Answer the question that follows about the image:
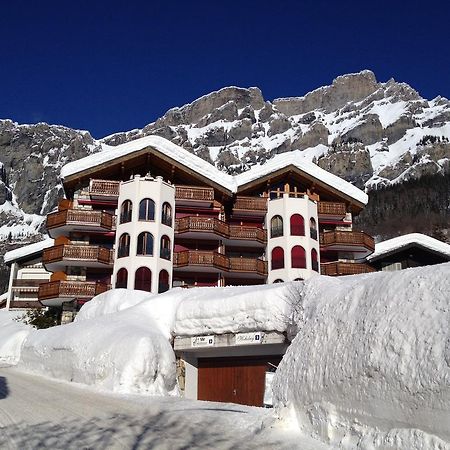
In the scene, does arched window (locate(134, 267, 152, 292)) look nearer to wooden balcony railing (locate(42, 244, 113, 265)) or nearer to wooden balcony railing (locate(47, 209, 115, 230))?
wooden balcony railing (locate(42, 244, 113, 265))

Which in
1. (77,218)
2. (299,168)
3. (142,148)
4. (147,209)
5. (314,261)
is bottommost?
(314,261)

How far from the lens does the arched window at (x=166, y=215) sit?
31217mm

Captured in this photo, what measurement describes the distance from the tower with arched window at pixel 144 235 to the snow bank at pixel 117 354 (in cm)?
1120

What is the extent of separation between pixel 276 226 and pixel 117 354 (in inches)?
837

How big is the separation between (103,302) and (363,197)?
22.8 meters

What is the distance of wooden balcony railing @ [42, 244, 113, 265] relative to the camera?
29.1 m

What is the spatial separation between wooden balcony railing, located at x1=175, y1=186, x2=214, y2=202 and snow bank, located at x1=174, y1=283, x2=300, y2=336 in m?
16.2

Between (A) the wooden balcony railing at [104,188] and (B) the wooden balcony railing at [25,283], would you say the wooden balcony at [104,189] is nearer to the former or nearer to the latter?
(A) the wooden balcony railing at [104,188]

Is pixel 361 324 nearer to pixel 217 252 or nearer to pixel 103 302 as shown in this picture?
pixel 103 302

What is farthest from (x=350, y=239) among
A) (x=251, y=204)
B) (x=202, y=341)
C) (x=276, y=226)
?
(x=202, y=341)

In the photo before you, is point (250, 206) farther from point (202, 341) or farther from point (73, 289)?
point (202, 341)

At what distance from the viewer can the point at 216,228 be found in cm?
3166

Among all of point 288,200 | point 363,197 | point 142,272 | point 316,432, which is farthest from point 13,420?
point 363,197

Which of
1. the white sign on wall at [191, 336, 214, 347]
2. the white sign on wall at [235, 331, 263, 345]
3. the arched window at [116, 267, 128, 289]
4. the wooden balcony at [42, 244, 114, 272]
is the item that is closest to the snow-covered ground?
the white sign on wall at [235, 331, 263, 345]
